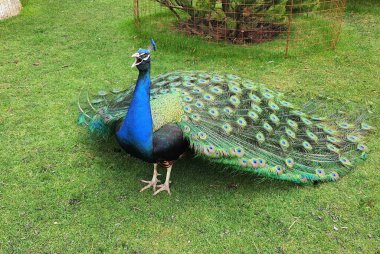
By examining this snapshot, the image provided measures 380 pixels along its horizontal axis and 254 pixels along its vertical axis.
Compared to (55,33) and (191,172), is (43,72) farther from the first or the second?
(191,172)

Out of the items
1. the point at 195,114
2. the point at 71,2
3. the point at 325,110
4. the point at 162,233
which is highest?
the point at 71,2

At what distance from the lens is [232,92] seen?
366 centimetres

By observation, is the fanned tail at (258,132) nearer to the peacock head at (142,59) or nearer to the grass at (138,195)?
the grass at (138,195)

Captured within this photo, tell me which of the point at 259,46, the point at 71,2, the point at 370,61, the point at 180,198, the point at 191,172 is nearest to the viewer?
the point at 180,198

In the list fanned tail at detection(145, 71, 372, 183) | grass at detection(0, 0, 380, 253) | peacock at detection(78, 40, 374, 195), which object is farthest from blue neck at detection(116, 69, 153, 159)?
grass at detection(0, 0, 380, 253)

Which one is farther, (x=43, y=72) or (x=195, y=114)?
(x=43, y=72)

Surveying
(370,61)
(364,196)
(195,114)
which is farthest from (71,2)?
(364,196)

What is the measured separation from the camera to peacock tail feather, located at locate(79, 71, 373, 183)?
323 cm

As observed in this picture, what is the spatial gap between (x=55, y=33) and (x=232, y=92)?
15.8 feet

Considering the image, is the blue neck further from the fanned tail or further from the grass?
the grass

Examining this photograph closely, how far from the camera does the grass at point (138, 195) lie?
3.07 meters

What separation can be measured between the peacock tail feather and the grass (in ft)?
0.75

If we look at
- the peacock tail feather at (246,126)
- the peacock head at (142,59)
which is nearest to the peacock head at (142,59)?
the peacock head at (142,59)

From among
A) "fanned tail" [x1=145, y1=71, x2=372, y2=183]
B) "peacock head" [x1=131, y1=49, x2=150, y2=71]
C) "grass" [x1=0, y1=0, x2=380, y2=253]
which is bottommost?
"grass" [x1=0, y1=0, x2=380, y2=253]
